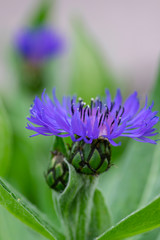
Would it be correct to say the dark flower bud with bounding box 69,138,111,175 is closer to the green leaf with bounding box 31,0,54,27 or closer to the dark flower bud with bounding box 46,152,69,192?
the dark flower bud with bounding box 46,152,69,192

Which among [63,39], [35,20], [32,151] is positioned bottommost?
[32,151]

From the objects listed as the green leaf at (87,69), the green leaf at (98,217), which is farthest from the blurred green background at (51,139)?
the green leaf at (98,217)

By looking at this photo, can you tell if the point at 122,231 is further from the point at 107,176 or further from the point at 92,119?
the point at 107,176

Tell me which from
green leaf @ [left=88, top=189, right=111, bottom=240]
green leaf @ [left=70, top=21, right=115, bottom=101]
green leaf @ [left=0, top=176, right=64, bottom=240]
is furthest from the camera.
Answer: green leaf @ [left=70, top=21, right=115, bottom=101]

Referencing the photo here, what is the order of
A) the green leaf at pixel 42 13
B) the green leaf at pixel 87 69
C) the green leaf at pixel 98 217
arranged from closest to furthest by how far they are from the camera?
1. the green leaf at pixel 98 217
2. the green leaf at pixel 87 69
3. the green leaf at pixel 42 13

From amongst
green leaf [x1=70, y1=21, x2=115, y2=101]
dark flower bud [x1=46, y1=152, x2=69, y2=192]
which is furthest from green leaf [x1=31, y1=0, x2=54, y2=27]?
dark flower bud [x1=46, y1=152, x2=69, y2=192]

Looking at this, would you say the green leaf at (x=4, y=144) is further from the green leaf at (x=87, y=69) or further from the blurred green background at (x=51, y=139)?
the green leaf at (x=87, y=69)

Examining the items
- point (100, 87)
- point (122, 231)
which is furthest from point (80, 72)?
point (122, 231)
